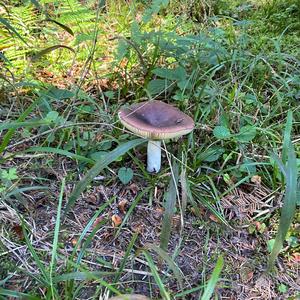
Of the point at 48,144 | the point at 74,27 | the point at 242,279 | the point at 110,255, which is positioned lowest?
the point at 242,279

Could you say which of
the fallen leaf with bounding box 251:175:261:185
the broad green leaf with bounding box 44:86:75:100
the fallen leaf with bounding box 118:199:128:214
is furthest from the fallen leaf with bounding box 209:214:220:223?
the broad green leaf with bounding box 44:86:75:100

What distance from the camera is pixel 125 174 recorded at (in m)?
2.10

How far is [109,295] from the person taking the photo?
163 cm

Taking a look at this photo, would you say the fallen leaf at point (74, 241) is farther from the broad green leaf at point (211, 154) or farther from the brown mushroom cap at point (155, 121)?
the broad green leaf at point (211, 154)

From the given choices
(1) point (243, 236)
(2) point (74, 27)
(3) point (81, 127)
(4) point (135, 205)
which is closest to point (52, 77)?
(2) point (74, 27)

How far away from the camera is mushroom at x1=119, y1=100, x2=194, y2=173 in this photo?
1888 millimetres

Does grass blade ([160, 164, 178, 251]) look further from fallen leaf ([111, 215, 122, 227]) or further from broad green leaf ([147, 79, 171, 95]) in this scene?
broad green leaf ([147, 79, 171, 95])

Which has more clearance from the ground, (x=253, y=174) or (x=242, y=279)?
(x=253, y=174)

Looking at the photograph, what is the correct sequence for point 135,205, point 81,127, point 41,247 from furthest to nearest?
point 81,127, point 135,205, point 41,247

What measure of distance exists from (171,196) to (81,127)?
85cm

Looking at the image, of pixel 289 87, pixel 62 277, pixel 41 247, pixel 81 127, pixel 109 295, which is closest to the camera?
pixel 62 277

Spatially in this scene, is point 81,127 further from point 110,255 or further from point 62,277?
point 62,277

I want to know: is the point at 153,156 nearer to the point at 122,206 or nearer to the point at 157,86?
the point at 122,206

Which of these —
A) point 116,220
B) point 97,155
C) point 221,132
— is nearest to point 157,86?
point 221,132
